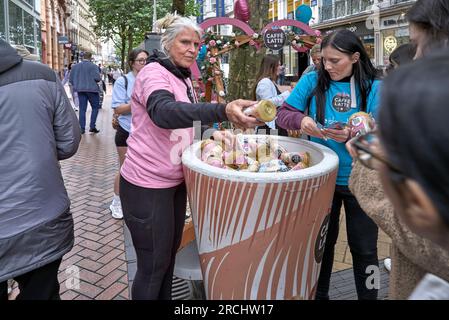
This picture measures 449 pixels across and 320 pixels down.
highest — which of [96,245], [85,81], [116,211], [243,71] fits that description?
[85,81]

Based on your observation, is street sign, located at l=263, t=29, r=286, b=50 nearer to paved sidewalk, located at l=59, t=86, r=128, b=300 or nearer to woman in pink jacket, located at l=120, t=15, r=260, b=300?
paved sidewalk, located at l=59, t=86, r=128, b=300

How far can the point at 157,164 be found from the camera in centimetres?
189

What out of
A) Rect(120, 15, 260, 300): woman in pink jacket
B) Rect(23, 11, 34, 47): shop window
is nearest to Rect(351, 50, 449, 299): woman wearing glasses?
Rect(120, 15, 260, 300): woman in pink jacket

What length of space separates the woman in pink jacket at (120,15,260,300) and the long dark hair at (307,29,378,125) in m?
0.56

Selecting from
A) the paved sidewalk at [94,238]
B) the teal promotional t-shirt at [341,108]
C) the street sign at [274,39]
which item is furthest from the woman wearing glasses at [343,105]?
the street sign at [274,39]

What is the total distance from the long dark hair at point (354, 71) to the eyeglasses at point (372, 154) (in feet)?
4.37

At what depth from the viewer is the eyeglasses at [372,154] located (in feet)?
1.99

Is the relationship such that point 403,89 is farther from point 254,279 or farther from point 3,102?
point 3,102

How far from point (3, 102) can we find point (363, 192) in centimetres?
141

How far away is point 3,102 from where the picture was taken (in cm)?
164

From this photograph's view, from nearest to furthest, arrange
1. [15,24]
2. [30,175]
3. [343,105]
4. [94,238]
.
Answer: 1. [30,175]
2. [343,105]
3. [94,238]
4. [15,24]

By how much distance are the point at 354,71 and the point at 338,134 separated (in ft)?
1.46

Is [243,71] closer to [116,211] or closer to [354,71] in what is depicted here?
[116,211]

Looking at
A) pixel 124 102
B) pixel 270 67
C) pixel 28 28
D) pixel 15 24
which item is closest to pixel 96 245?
pixel 124 102
